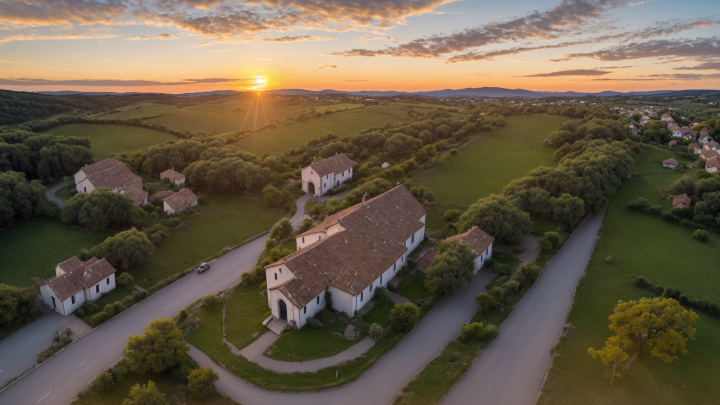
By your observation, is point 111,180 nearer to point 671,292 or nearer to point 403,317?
point 403,317

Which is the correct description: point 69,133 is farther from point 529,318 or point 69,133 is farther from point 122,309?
point 529,318

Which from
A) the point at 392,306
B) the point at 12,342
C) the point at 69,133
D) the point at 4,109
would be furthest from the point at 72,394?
the point at 4,109

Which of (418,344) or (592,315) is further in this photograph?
(592,315)

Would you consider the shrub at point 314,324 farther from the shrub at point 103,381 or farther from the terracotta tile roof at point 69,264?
the terracotta tile roof at point 69,264

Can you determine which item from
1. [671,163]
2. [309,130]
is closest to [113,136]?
[309,130]

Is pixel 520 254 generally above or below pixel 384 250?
below

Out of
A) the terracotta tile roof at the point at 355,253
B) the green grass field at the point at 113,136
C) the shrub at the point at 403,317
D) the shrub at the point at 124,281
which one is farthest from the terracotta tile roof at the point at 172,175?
the shrub at the point at 403,317
